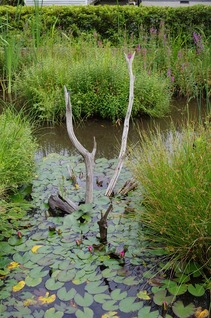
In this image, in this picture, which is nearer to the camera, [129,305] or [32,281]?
[129,305]

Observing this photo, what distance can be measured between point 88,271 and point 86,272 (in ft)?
0.05

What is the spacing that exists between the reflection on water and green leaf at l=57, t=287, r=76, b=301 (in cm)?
262

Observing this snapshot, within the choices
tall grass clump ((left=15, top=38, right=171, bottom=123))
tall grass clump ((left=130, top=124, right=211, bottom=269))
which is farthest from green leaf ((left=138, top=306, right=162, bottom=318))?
tall grass clump ((left=15, top=38, right=171, bottom=123))

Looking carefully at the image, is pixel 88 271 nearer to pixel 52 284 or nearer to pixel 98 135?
pixel 52 284

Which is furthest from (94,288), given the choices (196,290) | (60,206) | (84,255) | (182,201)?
(60,206)

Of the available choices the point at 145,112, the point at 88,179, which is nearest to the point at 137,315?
the point at 88,179

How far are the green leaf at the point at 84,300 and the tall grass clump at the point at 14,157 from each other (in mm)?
1249

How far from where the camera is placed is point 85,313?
2625 millimetres

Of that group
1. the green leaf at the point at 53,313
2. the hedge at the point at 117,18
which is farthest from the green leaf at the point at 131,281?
the hedge at the point at 117,18

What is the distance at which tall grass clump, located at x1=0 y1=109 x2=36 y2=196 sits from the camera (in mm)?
3792

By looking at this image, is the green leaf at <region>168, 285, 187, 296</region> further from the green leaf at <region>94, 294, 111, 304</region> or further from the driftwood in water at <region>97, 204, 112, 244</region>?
the driftwood in water at <region>97, 204, 112, 244</region>

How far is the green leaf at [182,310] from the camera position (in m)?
2.60

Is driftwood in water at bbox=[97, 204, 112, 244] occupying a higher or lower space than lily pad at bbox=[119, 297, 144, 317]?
higher

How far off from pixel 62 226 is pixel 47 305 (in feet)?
2.96
